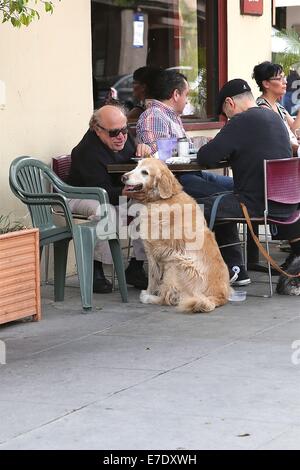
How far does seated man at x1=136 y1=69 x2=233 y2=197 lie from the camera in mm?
8352

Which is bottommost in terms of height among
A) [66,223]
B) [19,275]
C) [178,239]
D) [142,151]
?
[19,275]

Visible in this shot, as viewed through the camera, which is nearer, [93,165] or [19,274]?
[19,274]

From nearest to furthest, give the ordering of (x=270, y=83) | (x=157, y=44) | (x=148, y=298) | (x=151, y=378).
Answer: (x=151, y=378) → (x=148, y=298) → (x=270, y=83) → (x=157, y=44)

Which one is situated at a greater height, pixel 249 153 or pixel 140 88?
pixel 140 88

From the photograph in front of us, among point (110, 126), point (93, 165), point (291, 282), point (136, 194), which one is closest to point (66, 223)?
point (136, 194)

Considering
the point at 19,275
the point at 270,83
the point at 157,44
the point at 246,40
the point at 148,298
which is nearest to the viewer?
the point at 19,275

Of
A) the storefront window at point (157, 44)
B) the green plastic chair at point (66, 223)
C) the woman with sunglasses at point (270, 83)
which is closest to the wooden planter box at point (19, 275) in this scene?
the green plastic chair at point (66, 223)

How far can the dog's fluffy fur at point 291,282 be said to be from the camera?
7.78 metres

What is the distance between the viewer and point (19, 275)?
6.77m

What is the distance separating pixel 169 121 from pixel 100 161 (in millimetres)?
990

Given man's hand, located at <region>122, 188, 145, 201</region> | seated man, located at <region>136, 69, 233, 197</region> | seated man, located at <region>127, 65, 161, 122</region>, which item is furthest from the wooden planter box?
seated man, located at <region>127, 65, 161, 122</region>

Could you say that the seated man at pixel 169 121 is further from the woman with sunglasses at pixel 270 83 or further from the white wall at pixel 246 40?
the white wall at pixel 246 40

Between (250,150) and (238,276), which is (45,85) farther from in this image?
(238,276)
